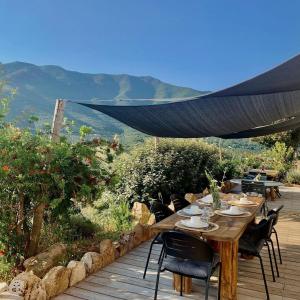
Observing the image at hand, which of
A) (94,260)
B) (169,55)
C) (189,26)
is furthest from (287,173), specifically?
(169,55)

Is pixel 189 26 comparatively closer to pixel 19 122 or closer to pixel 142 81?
pixel 19 122

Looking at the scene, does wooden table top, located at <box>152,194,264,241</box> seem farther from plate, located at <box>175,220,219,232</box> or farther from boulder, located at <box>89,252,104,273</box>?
boulder, located at <box>89,252,104,273</box>

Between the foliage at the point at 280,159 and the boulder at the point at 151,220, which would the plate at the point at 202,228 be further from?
the foliage at the point at 280,159

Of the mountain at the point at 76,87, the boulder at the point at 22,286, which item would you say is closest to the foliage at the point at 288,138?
the boulder at the point at 22,286

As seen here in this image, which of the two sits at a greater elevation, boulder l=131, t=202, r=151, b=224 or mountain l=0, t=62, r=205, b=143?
mountain l=0, t=62, r=205, b=143

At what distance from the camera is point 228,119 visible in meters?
4.54

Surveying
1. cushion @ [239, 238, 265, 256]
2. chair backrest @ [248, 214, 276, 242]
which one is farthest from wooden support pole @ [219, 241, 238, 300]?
chair backrest @ [248, 214, 276, 242]

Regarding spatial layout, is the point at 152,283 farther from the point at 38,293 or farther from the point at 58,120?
the point at 58,120

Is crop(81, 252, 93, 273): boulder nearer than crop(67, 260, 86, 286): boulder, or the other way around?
crop(67, 260, 86, 286): boulder

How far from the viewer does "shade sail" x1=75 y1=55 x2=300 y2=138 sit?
9.90 ft

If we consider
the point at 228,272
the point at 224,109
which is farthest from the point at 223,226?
the point at 224,109

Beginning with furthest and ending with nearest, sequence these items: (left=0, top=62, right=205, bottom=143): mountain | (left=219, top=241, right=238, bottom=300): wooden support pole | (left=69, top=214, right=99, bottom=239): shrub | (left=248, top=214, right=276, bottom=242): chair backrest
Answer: (left=0, top=62, right=205, bottom=143): mountain, (left=69, top=214, right=99, bottom=239): shrub, (left=248, top=214, right=276, bottom=242): chair backrest, (left=219, top=241, right=238, bottom=300): wooden support pole

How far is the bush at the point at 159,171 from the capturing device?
7406 millimetres

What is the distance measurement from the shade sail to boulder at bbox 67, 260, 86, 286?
1.76 meters
